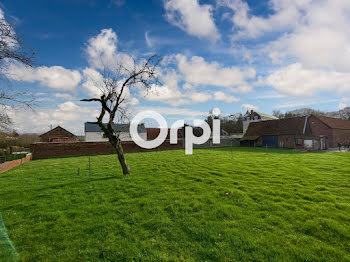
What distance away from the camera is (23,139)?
30781 millimetres

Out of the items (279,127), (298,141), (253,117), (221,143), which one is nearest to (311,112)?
(253,117)

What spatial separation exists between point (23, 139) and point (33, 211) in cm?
3281

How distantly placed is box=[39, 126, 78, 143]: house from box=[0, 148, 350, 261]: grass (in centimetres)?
3538

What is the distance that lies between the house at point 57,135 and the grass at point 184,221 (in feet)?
116

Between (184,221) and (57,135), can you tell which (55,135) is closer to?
(57,135)

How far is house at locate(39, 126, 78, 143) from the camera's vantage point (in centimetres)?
3831

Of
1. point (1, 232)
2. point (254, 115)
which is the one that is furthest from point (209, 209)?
point (254, 115)

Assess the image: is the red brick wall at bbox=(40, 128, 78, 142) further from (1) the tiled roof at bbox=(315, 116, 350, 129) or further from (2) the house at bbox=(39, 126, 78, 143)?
(1) the tiled roof at bbox=(315, 116, 350, 129)

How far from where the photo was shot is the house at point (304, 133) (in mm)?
29653

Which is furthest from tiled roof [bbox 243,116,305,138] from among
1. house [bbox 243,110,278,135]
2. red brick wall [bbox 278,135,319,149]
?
house [bbox 243,110,278,135]

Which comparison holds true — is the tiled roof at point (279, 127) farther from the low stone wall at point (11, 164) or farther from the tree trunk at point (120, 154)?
the low stone wall at point (11, 164)

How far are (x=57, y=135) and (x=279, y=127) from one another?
45.3m

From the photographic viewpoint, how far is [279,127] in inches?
1347

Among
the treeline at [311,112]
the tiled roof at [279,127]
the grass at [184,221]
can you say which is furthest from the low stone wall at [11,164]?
the treeline at [311,112]
